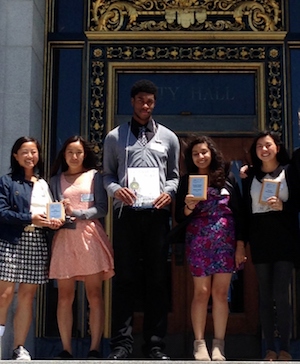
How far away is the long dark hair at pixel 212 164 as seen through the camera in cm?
685

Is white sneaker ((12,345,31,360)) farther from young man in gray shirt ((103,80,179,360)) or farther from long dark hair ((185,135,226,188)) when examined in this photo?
long dark hair ((185,135,226,188))

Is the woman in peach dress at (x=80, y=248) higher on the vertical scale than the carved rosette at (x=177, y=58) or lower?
lower

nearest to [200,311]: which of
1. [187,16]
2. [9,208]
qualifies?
[9,208]

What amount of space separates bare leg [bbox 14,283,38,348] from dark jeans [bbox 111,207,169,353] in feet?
2.37

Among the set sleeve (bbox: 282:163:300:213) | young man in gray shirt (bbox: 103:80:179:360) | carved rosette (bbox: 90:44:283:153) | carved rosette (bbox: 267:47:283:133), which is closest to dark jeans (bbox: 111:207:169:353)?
young man in gray shirt (bbox: 103:80:179:360)

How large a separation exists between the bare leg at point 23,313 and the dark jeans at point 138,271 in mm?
722

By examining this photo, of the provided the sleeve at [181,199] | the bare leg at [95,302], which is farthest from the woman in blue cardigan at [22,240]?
the sleeve at [181,199]

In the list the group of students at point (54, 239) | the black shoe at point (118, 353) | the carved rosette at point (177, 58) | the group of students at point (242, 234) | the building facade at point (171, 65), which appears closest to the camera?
the black shoe at point (118, 353)

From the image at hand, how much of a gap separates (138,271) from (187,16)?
12.8ft

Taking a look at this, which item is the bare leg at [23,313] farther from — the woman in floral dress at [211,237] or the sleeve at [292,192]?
the sleeve at [292,192]

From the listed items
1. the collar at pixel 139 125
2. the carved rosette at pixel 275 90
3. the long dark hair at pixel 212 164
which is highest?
the carved rosette at pixel 275 90

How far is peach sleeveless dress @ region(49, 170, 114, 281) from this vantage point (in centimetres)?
680

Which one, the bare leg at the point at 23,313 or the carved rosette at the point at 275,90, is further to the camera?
the carved rosette at the point at 275,90

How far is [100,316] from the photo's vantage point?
6.89 metres
